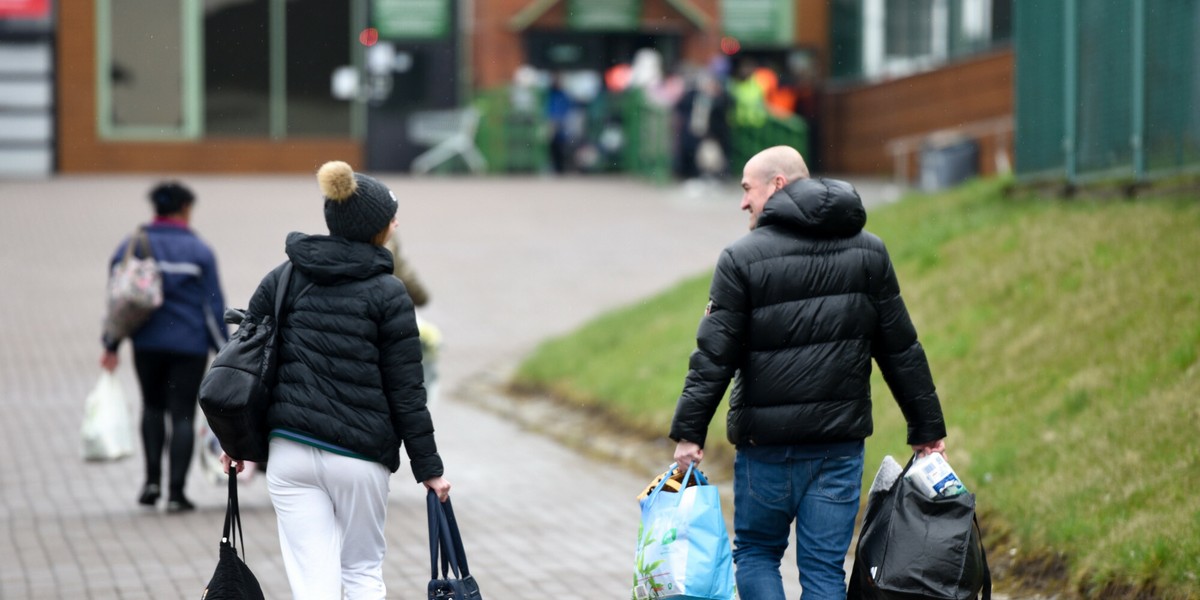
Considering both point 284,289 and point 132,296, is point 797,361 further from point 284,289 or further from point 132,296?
point 132,296

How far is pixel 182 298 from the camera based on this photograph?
28.7 feet

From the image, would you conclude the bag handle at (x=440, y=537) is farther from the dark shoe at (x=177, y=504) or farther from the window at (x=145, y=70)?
the window at (x=145, y=70)

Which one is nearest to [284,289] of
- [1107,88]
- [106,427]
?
[106,427]

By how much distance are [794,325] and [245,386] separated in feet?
5.48

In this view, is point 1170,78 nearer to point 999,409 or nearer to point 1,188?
point 999,409

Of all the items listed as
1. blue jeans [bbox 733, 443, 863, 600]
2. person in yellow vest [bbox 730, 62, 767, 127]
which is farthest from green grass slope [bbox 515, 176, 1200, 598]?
person in yellow vest [bbox 730, 62, 767, 127]

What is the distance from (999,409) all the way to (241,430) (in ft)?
14.8

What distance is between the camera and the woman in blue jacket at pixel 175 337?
8695mm

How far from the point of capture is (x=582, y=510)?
892 centimetres

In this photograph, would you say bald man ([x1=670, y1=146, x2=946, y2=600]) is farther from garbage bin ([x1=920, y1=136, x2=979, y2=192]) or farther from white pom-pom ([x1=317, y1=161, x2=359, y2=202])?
garbage bin ([x1=920, y1=136, x2=979, y2=192])

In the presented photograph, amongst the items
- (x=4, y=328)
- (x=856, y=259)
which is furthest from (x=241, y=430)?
(x=4, y=328)

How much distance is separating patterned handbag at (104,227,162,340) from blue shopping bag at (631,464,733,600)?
4.30 meters

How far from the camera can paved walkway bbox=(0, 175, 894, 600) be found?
7.54 metres

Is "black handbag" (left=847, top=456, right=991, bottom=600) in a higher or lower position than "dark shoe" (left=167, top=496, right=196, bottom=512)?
higher
